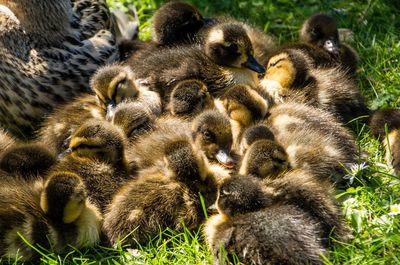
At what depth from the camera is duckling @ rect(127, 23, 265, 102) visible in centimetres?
457

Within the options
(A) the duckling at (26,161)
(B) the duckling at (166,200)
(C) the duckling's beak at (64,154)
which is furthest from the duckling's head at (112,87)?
(B) the duckling at (166,200)

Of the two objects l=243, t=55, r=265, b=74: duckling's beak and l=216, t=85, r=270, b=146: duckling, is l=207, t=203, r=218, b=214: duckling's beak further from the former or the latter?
l=243, t=55, r=265, b=74: duckling's beak

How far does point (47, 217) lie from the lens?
12.0ft

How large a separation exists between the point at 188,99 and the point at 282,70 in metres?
0.63

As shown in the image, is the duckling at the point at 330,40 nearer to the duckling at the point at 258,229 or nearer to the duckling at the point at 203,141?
the duckling at the point at 203,141

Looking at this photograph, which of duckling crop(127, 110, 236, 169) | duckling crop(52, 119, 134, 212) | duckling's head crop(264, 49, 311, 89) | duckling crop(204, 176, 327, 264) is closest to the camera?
duckling crop(204, 176, 327, 264)

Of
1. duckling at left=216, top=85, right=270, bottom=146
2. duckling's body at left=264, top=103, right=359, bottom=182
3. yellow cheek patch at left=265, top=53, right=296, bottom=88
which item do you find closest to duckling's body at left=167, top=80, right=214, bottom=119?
duckling at left=216, top=85, right=270, bottom=146

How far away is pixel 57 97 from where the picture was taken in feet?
15.6

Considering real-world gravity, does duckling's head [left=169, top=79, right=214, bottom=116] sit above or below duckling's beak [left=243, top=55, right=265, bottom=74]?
above

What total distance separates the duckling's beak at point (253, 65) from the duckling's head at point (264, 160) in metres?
0.93

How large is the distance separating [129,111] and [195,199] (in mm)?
725

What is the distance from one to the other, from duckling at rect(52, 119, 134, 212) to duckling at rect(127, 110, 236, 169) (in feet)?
0.39

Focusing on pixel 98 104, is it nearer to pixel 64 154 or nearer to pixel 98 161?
pixel 64 154

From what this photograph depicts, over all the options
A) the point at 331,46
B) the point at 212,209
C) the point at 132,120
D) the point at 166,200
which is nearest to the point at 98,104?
the point at 132,120
